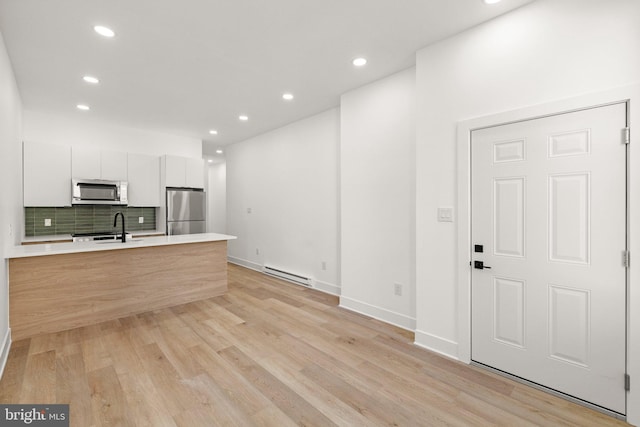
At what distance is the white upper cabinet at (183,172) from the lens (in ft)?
18.0

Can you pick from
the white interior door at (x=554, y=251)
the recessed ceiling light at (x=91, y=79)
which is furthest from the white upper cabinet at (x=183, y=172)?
the white interior door at (x=554, y=251)

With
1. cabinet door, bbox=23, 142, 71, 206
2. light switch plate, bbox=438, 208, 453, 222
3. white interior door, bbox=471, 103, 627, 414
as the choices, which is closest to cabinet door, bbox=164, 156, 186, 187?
cabinet door, bbox=23, 142, 71, 206

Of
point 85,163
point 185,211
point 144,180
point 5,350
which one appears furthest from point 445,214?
point 85,163

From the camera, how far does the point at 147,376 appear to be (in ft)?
7.38

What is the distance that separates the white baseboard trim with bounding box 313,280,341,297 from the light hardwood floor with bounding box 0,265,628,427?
102cm

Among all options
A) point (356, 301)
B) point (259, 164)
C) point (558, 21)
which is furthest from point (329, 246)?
point (558, 21)

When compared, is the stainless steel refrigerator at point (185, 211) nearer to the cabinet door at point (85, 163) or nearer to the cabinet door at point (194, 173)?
the cabinet door at point (194, 173)

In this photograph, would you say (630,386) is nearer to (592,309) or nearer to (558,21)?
(592,309)

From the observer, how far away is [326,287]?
4523 millimetres

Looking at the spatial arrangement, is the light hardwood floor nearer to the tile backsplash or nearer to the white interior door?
the white interior door

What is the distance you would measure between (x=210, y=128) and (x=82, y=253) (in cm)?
312

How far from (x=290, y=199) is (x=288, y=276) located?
138 centimetres

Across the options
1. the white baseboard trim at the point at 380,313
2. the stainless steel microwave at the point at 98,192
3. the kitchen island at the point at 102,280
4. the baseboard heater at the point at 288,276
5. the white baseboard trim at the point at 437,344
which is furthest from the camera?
the baseboard heater at the point at 288,276

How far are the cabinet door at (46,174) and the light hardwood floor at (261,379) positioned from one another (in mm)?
2513
